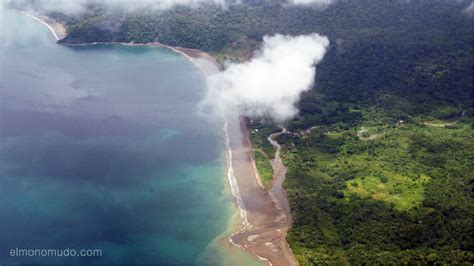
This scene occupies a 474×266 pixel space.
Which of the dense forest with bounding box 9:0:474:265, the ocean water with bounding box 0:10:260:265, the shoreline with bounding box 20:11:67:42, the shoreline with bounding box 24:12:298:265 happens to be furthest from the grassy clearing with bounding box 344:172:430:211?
the shoreline with bounding box 20:11:67:42

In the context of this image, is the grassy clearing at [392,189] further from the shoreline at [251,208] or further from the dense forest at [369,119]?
the shoreline at [251,208]

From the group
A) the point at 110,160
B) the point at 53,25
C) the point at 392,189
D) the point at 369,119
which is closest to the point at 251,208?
the point at 392,189

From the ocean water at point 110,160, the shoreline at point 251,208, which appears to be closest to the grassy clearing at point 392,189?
the shoreline at point 251,208

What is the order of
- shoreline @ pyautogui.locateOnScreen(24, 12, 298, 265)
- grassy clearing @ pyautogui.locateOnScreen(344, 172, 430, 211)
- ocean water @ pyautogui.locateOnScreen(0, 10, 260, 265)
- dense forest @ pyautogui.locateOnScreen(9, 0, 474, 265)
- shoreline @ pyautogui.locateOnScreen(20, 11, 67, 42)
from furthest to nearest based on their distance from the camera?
shoreline @ pyautogui.locateOnScreen(20, 11, 67, 42) → grassy clearing @ pyautogui.locateOnScreen(344, 172, 430, 211) → shoreline @ pyautogui.locateOnScreen(24, 12, 298, 265) → ocean water @ pyautogui.locateOnScreen(0, 10, 260, 265) → dense forest @ pyautogui.locateOnScreen(9, 0, 474, 265)

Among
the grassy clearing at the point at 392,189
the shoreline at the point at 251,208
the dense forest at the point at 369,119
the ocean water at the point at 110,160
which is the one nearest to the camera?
the dense forest at the point at 369,119

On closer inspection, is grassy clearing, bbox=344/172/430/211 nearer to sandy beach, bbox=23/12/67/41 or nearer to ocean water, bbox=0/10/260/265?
ocean water, bbox=0/10/260/265

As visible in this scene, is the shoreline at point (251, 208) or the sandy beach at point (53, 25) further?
the sandy beach at point (53, 25)

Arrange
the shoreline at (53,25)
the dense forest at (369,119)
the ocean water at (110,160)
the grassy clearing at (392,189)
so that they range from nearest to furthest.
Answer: the dense forest at (369,119) → the ocean water at (110,160) → the grassy clearing at (392,189) → the shoreline at (53,25)
